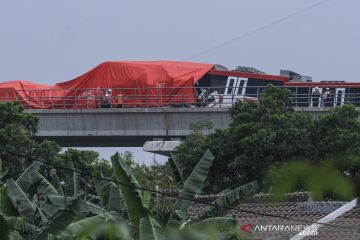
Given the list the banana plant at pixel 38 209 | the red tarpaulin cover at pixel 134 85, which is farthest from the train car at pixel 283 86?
the banana plant at pixel 38 209

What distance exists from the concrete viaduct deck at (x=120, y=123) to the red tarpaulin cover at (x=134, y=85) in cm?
80

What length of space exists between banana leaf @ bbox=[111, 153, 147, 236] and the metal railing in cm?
3017

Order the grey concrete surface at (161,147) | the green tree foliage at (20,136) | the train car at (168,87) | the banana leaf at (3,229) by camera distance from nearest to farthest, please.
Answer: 1. the banana leaf at (3,229)
2. the green tree foliage at (20,136)
3. the grey concrete surface at (161,147)
4. the train car at (168,87)

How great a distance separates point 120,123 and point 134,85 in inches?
101

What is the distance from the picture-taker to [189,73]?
1734 inches

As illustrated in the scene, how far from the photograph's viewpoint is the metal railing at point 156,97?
41.2 m

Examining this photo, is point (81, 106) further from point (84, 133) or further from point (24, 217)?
point (24, 217)

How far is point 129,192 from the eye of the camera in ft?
34.2

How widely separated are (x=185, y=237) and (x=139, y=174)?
16.1 m

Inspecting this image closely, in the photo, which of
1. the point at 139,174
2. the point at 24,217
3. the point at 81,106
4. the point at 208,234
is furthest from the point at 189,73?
the point at 208,234

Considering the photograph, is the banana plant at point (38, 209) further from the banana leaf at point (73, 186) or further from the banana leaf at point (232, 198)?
the banana leaf at point (232, 198)

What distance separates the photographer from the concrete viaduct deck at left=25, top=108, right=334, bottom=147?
4091cm

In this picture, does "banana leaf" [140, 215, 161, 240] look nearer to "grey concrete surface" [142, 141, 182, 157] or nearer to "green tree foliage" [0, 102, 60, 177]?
"green tree foliage" [0, 102, 60, 177]

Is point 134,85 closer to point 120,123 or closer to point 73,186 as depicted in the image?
point 120,123
